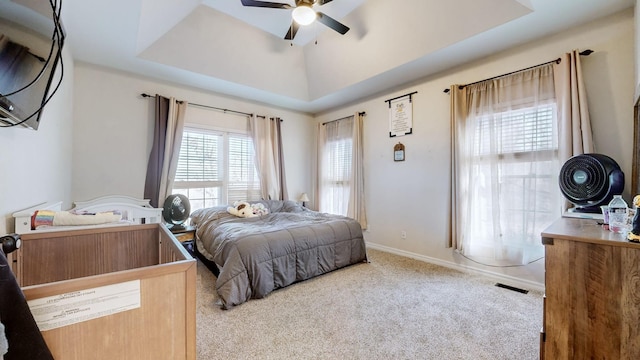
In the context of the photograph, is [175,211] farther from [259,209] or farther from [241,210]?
[259,209]

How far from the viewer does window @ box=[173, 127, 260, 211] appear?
3.96 m

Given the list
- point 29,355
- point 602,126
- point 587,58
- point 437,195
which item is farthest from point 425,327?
point 587,58

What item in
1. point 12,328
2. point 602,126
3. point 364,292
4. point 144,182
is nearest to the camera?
point 12,328

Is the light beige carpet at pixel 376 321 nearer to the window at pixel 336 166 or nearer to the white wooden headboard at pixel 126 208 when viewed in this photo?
the white wooden headboard at pixel 126 208

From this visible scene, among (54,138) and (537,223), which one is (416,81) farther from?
(54,138)

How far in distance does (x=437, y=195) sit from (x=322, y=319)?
7.27 feet

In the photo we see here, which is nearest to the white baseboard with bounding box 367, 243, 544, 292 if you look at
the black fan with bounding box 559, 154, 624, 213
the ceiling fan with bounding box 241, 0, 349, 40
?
the black fan with bounding box 559, 154, 624, 213

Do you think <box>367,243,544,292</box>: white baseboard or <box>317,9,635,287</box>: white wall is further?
<box>367,243,544,292</box>: white baseboard

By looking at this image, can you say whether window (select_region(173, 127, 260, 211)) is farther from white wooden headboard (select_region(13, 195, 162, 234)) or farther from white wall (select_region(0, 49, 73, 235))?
white wall (select_region(0, 49, 73, 235))

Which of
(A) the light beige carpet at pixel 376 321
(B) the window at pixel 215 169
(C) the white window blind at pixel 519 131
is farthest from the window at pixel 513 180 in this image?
(B) the window at pixel 215 169

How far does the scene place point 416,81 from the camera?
365 cm

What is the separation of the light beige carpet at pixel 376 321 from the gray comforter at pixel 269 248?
14 centimetres

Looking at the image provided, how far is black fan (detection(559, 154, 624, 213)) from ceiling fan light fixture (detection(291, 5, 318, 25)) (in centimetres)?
252

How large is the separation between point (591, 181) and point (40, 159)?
412cm
